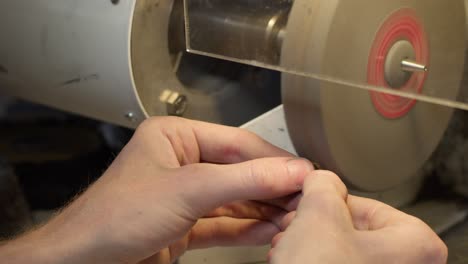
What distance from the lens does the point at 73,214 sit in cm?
62

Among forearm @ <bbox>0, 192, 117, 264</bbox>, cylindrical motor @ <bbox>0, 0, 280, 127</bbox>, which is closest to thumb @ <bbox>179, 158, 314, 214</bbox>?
forearm @ <bbox>0, 192, 117, 264</bbox>

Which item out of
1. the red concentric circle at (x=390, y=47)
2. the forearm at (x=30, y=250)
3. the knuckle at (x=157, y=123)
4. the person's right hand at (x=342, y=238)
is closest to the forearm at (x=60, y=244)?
the forearm at (x=30, y=250)

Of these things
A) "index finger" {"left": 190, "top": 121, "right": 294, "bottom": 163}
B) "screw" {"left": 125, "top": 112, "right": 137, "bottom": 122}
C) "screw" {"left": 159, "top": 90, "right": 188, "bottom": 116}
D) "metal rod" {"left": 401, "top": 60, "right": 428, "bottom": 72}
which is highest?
"metal rod" {"left": 401, "top": 60, "right": 428, "bottom": 72}

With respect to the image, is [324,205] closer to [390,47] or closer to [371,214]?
[371,214]

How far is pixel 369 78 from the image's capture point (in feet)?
2.18

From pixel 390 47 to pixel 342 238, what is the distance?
12.5 inches

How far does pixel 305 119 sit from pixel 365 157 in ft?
0.34

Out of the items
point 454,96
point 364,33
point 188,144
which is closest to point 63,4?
point 188,144

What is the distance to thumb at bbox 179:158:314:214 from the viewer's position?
0.55m

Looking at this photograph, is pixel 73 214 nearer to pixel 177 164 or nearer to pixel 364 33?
pixel 177 164

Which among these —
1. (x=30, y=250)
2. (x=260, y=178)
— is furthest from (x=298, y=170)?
(x=30, y=250)

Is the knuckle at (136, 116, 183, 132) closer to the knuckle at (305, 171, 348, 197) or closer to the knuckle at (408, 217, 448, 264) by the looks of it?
the knuckle at (305, 171, 348, 197)

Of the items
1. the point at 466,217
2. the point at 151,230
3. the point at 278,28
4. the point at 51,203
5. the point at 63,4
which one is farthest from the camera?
the point at 51,203

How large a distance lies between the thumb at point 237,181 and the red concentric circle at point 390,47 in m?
0.17
